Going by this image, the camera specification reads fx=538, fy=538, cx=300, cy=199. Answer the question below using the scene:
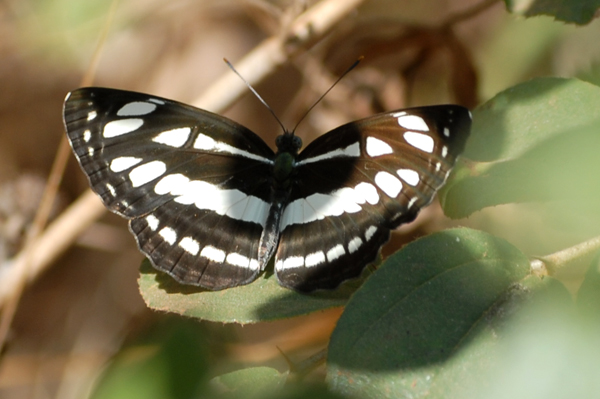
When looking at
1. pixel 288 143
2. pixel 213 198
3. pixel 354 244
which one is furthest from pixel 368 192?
pixel 213 198

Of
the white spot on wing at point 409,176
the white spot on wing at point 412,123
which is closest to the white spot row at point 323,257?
the white spot on wing at point 409,176

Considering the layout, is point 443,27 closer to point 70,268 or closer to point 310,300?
point 310,300

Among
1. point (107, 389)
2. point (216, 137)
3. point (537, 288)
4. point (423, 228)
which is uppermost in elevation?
point (107, 389)

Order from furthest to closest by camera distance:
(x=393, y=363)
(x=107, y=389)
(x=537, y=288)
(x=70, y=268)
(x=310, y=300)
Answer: (x=70, y=268)
(x=310, y=300)
(x=537, y=288)
(x=393, y=363)
(x=107, y=389)

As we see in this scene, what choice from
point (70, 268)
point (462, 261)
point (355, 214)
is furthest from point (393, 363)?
point (70, 268)

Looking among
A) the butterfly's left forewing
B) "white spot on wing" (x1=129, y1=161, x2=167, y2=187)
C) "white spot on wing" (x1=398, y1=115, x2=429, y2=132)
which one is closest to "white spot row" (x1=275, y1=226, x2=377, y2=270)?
the butterfly's left forewing

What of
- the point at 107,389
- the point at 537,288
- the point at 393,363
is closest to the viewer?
the point at 107,389

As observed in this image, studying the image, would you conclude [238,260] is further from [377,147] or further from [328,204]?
[377,147]
